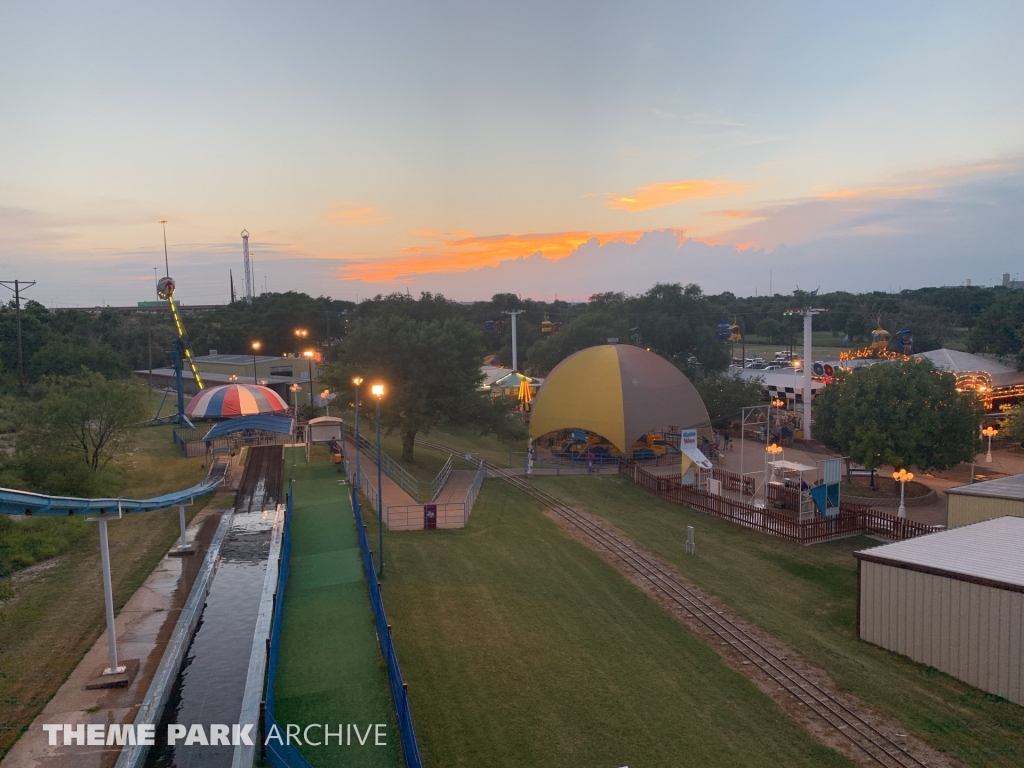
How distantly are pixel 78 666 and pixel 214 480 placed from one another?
17.5 m

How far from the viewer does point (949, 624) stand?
17.1 metres

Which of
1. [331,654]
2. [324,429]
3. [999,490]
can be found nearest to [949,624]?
[999,490]

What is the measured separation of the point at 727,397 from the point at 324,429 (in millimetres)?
29395

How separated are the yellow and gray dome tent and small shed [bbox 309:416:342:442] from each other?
13.6 meters

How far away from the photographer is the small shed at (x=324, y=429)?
39.0 m

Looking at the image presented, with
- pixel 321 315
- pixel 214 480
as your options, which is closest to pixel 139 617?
pixel 214 480

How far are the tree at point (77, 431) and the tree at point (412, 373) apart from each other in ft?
34.9

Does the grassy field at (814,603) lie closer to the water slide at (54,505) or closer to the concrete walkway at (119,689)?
the concrete walkway at (119,689)

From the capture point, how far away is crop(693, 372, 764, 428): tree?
51469mm

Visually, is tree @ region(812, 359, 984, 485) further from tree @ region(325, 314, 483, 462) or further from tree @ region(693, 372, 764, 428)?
tree @ region(325, 314, 483, 462)

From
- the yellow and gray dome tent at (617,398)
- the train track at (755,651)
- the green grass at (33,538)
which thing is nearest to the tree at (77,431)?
the green grass at (33,538)

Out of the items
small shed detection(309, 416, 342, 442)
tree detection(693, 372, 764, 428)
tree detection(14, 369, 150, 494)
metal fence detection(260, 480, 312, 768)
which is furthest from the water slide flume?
tree detection(693, 372, 764, 428)

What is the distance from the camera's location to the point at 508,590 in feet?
67.9

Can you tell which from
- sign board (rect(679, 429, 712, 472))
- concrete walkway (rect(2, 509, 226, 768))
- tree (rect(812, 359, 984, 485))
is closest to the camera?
concrete walkway (rect(2, 509, 226, 768))
